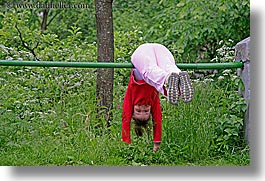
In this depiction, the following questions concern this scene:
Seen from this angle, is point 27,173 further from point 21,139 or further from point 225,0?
point 225,0

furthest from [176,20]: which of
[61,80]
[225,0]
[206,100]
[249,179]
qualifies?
[249,179]

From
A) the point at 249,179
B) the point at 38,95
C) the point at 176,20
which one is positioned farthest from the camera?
the point at 176,20

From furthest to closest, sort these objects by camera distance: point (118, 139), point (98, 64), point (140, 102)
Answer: point (118, 139) → point (140, 102) → point (98, 64)

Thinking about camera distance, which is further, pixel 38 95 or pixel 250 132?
pixel 38 95

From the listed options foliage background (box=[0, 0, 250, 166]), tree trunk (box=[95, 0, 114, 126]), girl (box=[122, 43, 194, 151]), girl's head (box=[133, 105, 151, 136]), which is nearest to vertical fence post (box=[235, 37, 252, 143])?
foliage background (box=[0, 0, 250, 166])

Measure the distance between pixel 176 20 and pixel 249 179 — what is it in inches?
99.3

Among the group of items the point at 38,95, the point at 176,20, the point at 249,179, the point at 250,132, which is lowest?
the point at 249,179

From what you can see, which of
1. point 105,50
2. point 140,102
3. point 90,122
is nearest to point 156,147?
point 140,102

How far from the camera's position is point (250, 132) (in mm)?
3344

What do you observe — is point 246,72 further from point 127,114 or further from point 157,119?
point 127,114

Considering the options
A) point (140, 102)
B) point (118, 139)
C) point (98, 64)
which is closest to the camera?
point (98, 64)

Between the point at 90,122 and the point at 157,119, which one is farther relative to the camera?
the point at 90,122

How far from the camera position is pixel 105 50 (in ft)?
12.2

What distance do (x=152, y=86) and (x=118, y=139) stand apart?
1.22 feet
